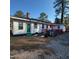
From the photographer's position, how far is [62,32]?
205cm

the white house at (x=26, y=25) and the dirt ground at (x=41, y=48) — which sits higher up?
the white house at (x=26, y=25)

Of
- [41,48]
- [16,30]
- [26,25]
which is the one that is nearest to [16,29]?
[16,30]

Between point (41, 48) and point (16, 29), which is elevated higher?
point (16, 29)

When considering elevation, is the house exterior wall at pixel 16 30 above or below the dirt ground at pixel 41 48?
above

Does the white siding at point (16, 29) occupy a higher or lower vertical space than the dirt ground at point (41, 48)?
higher

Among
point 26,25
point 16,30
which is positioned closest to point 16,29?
point 16,30

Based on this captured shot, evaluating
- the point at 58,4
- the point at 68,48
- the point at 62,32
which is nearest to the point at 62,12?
the point at 58,4

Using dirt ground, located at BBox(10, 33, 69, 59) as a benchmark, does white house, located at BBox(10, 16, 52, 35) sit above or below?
above

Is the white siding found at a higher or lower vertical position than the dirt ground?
higher

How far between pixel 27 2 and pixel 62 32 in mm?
533

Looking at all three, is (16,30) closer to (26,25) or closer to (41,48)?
(26,25)

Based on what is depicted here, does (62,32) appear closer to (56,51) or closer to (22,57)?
(56,51)

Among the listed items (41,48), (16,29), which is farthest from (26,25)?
(41,48)

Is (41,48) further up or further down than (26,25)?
further down
